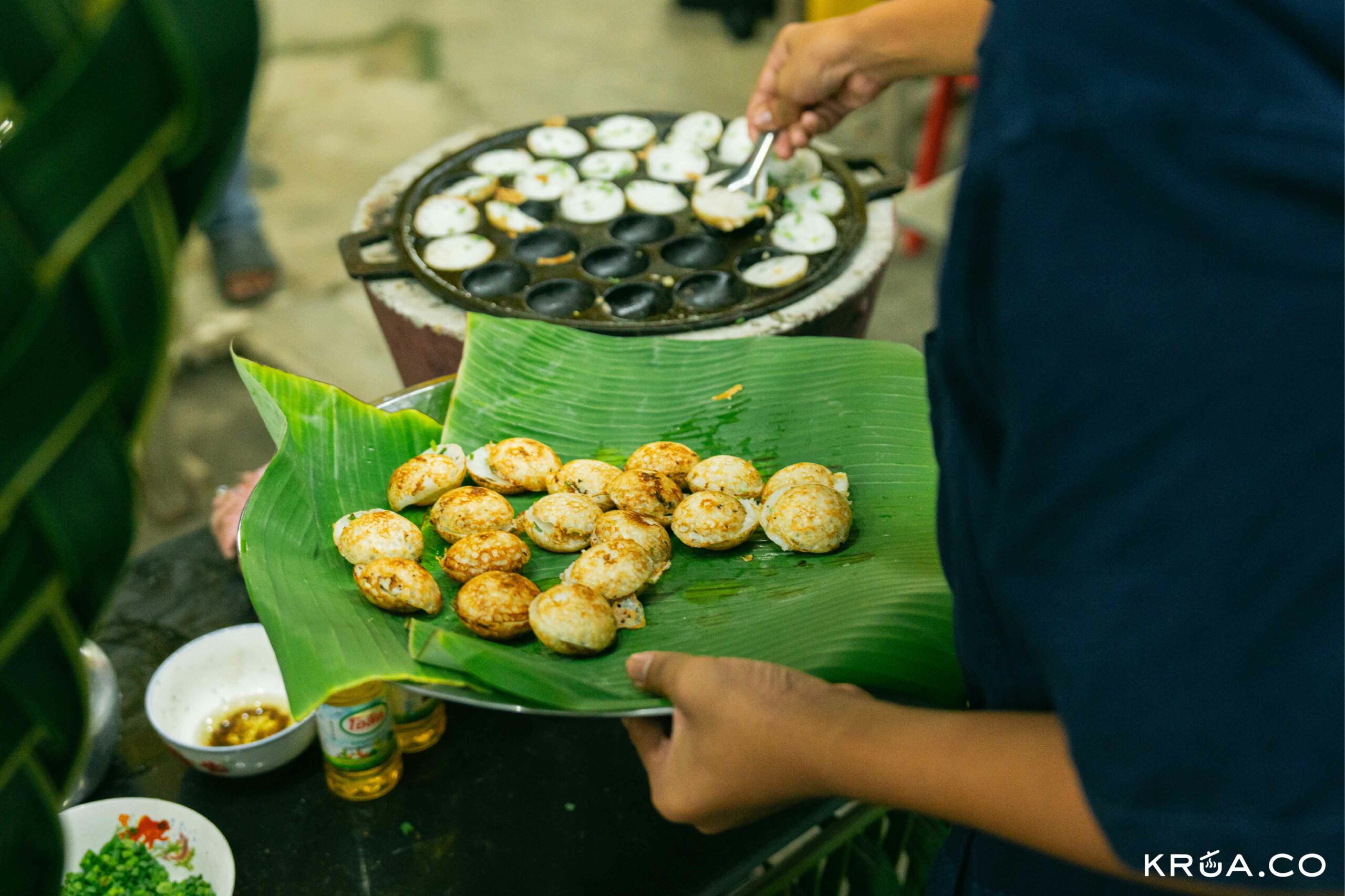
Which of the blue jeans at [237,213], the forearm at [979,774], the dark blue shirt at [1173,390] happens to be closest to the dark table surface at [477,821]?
the forearm at [979,774]

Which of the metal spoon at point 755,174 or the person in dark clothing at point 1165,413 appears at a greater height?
the person in dark clothing at point 1165,413

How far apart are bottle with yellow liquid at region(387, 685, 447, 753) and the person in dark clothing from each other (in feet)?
3.73

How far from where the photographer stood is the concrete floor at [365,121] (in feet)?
14.0

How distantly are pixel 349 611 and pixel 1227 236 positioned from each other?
1143 mm

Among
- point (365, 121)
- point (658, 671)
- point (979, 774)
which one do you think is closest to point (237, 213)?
point (365, 121)

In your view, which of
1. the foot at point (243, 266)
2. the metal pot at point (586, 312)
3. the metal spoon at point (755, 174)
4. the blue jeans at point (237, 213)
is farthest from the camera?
the foot at point (243, 266)

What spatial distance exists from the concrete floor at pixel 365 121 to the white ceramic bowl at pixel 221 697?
1.81 meters

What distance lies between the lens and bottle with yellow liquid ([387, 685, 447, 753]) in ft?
5.46

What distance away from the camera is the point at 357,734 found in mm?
1562

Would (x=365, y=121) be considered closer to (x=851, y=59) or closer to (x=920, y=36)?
(x=851, y=59)

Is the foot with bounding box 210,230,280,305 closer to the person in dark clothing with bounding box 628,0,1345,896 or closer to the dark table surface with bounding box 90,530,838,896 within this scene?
the dark table surface with bounding box 90,530,838,896

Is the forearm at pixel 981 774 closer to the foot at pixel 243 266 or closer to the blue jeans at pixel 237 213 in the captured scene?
the blue jeans at pixel 237 213

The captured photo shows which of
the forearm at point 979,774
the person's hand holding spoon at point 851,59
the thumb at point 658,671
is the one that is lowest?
the thumb at point 658,671

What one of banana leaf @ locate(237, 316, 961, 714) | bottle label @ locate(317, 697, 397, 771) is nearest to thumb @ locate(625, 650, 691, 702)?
banana leaf @ locate(237, 316, 961, 714)
